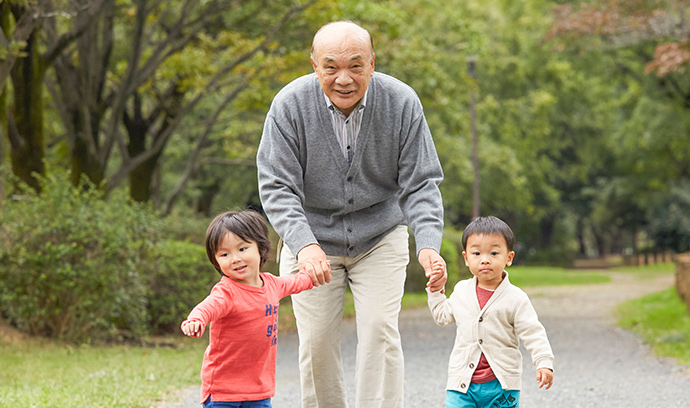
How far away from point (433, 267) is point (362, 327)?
58 centimetres

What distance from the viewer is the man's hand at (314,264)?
3.55 metres

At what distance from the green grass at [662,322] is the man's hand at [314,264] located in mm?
6628

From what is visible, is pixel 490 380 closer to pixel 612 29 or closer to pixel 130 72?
pixel 130 72

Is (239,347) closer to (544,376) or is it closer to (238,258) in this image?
(238,258)

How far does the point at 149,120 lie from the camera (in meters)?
16.5

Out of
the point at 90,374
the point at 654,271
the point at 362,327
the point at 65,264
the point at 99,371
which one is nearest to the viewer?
the point at 362,327

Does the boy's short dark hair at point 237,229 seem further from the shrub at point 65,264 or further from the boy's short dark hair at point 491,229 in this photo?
the shrub at point 65,264

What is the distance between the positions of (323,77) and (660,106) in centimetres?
2327

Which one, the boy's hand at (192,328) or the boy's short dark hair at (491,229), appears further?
the boy's short dark hair at (491,229)

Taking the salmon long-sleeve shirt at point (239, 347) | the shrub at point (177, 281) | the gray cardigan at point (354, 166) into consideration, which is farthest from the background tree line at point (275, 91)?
the salmon long-sleeve shirt at point (239, 347)

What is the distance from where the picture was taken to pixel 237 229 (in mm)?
3588

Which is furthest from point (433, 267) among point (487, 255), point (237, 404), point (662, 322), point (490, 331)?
point (662, 322)

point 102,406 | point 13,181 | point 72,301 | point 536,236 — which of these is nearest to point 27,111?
point 13,181

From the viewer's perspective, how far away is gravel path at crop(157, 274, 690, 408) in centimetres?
673
